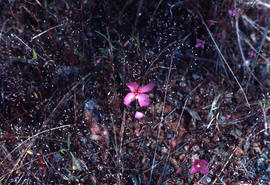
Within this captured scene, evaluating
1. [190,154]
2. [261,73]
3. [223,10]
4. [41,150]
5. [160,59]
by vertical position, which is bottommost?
[190,154]

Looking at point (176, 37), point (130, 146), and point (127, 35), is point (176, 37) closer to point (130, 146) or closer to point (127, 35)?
point (127, 35)

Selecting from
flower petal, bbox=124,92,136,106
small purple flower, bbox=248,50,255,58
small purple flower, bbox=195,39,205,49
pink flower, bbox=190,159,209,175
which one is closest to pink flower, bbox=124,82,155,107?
flower petal, bbox=124,92,136,106

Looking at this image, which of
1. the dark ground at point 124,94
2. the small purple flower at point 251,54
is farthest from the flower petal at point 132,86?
A: the small purple flower at point 251,54

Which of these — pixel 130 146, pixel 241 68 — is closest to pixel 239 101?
pixel 241 68

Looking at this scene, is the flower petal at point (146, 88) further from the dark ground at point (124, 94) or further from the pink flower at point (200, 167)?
the pink flower at point (200, 167)

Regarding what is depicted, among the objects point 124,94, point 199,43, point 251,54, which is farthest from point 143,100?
point 251,54

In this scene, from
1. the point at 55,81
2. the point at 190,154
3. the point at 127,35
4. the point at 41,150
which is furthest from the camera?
the point at 127,35
